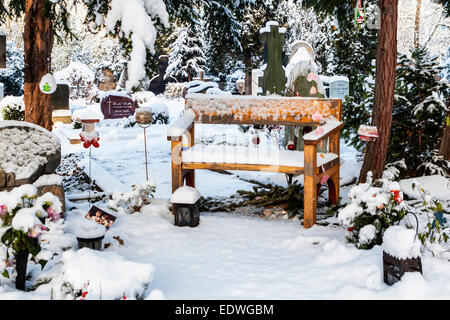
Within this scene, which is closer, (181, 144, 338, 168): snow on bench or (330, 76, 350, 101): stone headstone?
(181, 144, 338, 168): snow on bench

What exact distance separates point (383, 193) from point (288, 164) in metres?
0.95

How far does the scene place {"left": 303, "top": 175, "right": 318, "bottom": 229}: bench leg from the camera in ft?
13.6

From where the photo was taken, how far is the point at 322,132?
4.24m

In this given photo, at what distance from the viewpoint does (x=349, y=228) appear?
355 cm

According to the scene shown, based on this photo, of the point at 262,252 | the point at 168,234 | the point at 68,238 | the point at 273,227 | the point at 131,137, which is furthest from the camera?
the point at 131,137

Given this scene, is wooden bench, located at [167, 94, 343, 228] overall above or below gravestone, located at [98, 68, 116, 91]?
below

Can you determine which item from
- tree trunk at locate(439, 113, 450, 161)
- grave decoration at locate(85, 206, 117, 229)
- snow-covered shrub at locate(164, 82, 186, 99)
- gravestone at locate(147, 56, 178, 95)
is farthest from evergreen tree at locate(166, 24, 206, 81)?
grave decoration at locate(85, 206, 117, 229)

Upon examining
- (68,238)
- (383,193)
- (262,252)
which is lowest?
(262,252)

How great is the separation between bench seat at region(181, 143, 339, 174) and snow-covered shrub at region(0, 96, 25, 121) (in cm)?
778

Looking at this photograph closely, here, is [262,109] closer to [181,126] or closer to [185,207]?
[181,126]

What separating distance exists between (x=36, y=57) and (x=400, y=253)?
418 centimetres

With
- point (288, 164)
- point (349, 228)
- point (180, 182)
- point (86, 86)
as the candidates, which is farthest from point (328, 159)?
point (86, 86)

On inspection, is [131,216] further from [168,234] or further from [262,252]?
[262,252]

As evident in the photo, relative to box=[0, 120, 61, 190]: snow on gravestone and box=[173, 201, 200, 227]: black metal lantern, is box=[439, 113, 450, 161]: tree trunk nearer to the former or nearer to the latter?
A: box=[173, 201, 200, 227]: black metal lantern
